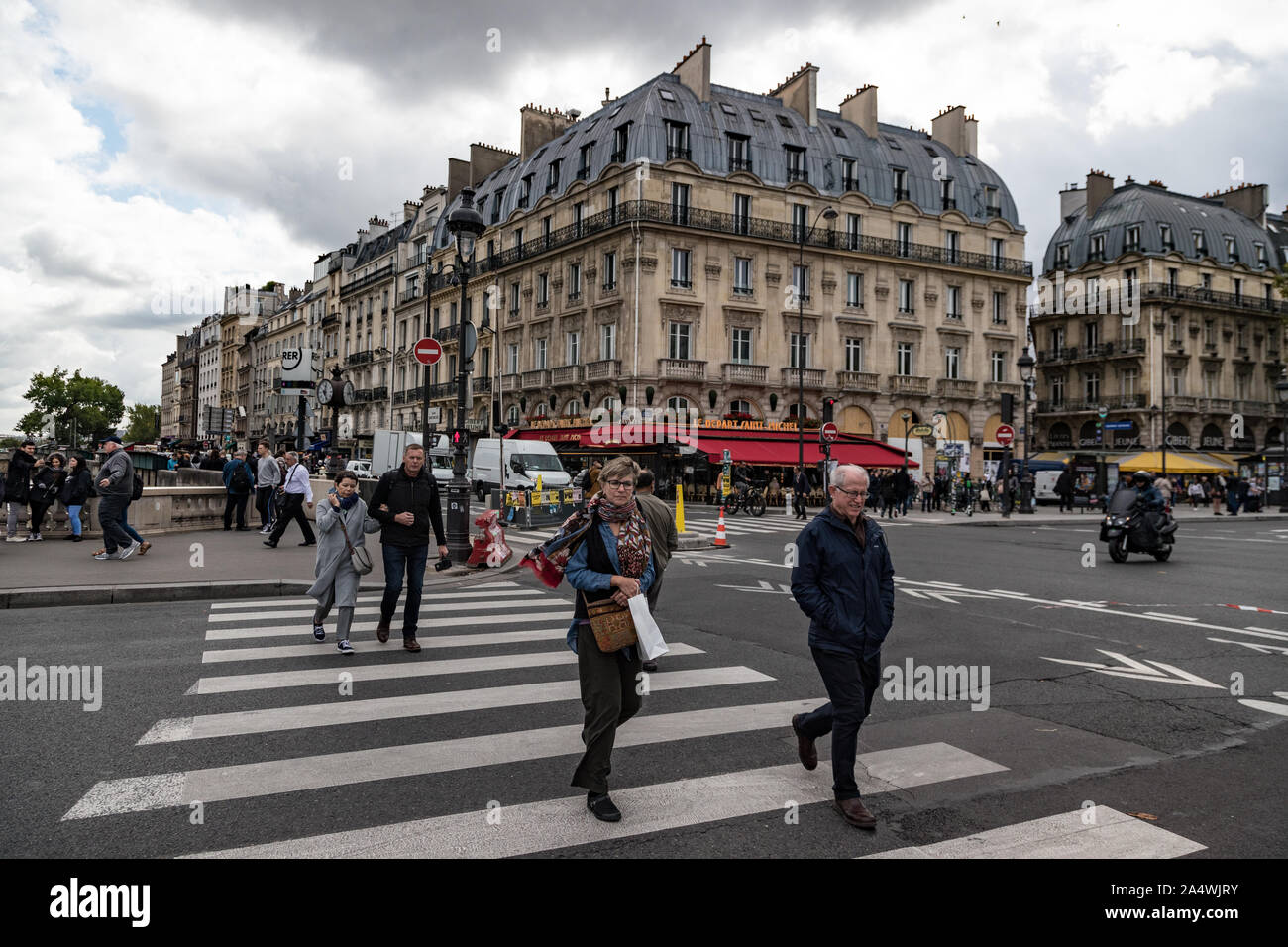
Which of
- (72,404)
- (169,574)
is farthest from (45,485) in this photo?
(72,404)

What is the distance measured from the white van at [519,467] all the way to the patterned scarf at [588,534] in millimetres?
19973

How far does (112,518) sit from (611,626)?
37.7ft

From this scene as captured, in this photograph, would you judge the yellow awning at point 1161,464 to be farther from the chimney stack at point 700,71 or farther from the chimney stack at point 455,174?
the chimney stack at point 455,174

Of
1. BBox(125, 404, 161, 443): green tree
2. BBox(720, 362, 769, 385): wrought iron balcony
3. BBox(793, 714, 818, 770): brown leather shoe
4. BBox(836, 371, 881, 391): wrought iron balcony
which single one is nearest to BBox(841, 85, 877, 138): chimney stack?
BBox(836, 371, 881, 391): wrought iron balcony

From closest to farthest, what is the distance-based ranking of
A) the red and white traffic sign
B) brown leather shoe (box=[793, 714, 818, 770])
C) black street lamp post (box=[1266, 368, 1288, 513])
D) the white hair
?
1. the white hair
2. brown leather shoe (box=[793, 714, 818, 770])
3. the red and white traffic sign
4. black street lamp post (box=[1266, 368, 1288, 513])

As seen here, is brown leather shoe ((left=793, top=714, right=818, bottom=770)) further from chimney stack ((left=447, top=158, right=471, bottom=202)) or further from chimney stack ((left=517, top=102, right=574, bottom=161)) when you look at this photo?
chimney stack ((left=447, top=158, right=471, bottom=202))

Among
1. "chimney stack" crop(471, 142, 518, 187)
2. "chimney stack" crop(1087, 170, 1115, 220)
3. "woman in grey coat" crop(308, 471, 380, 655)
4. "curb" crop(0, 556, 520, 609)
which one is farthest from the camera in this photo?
"chimney stack" crop(1087, 170, 1115, 220)

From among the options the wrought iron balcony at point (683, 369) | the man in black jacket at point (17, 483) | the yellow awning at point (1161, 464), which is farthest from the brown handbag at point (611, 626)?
the yellow awning at point (1161, 464)

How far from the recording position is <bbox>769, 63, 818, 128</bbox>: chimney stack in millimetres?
45344

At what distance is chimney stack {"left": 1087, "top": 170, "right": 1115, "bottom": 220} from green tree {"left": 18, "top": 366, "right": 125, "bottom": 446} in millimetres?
121360

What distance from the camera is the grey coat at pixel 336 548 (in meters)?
7.59

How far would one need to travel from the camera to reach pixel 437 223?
56.8 metres

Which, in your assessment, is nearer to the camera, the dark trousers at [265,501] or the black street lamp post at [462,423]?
the black street lamp post at [462,423]

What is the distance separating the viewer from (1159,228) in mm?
56969
